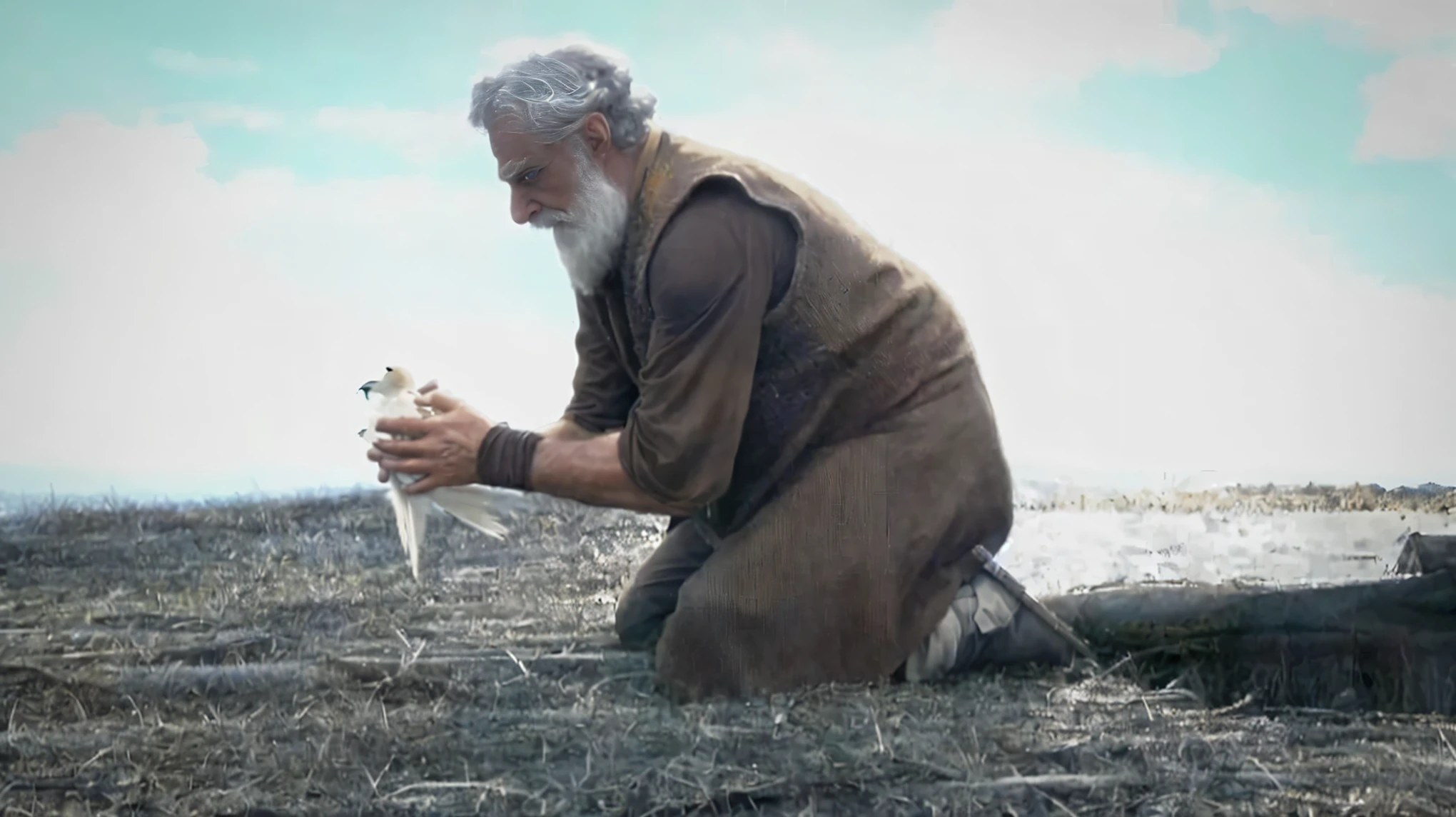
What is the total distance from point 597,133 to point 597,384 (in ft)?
1.61

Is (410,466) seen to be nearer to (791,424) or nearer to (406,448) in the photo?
(406,448)

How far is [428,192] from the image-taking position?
7.13ft

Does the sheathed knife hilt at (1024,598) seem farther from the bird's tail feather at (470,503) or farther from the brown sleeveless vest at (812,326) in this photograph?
the bird's tail feather at (470,503)

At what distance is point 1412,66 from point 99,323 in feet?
9.17

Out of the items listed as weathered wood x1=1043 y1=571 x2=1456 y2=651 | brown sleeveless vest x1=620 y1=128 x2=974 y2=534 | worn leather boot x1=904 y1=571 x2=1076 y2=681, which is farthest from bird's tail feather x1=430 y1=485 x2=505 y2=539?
weathered wood x1=1043 y1=571 x2=1456 y2=651

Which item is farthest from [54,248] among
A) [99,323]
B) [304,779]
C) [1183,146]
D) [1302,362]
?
[1302,362]

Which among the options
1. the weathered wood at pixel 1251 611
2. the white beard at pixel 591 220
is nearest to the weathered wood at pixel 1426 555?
the weathered wood at pixel 1251 611

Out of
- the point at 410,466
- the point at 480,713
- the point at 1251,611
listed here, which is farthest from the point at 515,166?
the point at 1251,611

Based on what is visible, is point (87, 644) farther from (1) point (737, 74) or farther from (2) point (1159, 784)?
(2) point (1159, 784)

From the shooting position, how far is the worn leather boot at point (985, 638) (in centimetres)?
208

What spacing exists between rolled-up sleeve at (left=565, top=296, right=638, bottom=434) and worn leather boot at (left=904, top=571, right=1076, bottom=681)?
73cm

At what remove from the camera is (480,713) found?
6.35 ft

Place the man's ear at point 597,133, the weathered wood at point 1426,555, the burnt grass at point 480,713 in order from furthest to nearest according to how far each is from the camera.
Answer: the weathered wood at point 1426,555 → the man's ear at point 597,133 → the burnt grass at point 480,713

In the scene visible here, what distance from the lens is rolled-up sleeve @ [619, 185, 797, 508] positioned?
1887 mm
